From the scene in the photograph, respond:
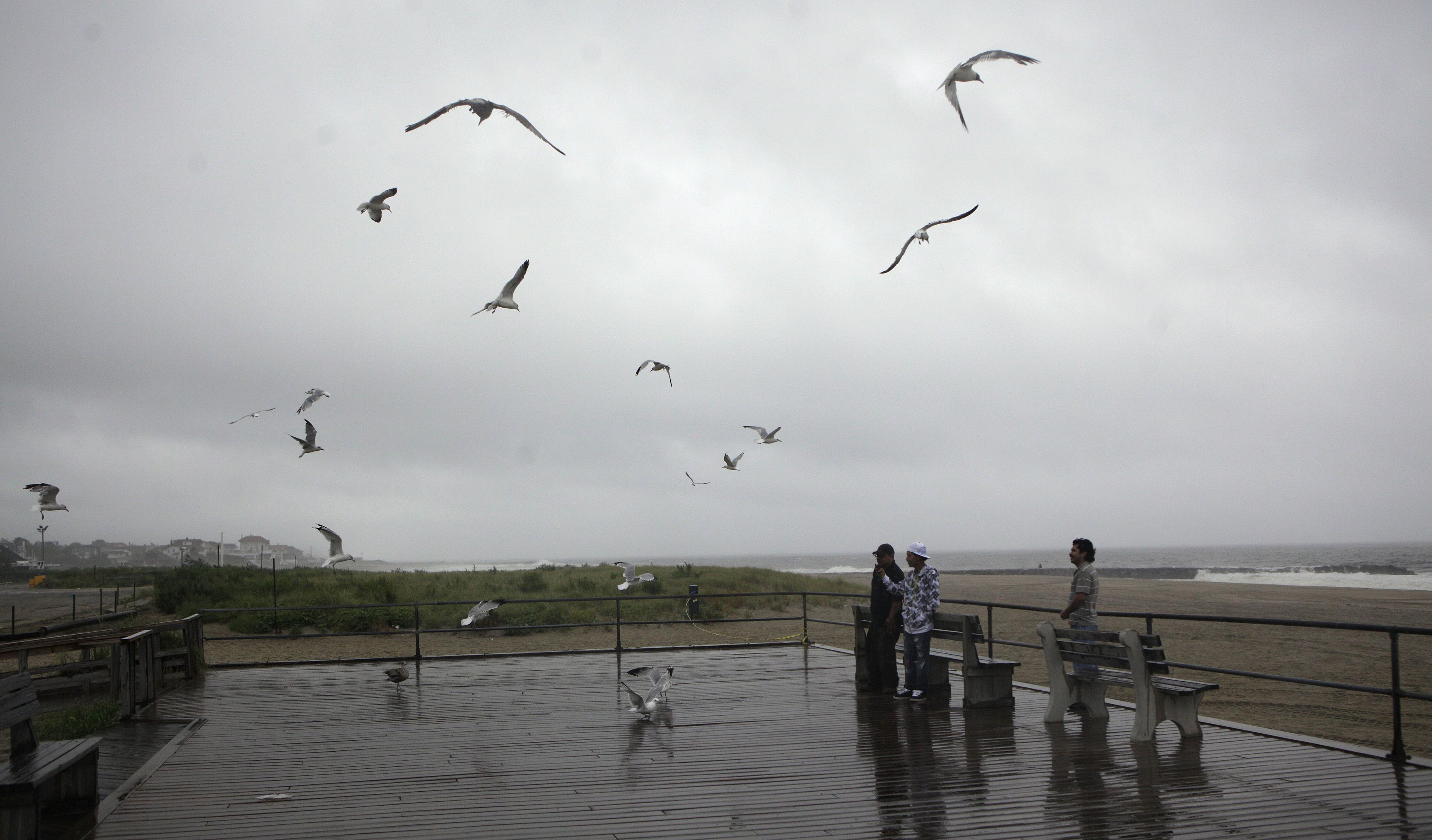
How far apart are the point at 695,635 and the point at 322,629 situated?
868 centimetres

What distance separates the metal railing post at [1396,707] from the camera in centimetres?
557

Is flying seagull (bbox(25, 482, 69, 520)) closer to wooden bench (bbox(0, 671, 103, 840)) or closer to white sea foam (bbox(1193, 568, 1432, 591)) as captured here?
wooden bench (bbox(0, 671, 103, 840))

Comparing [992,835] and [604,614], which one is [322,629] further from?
[992,835]

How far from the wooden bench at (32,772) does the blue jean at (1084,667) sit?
22.5 feet

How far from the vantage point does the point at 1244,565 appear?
8506 cm

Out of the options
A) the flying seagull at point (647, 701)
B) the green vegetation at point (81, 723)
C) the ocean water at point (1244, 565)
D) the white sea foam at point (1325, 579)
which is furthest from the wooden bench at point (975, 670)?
the white sea foam at point (1325, 579)

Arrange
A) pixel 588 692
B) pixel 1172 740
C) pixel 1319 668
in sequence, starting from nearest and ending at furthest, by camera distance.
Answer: pixel 1172 740, pixel 588 692, pixel 1319 668

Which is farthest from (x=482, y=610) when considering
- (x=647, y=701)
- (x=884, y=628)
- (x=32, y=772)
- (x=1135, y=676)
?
(x=1135, y=676)

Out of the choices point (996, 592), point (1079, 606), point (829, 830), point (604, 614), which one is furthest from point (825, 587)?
point (829, 830)

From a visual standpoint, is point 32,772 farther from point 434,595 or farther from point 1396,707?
point 434,595

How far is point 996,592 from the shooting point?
48719mm

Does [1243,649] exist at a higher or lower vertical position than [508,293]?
lower

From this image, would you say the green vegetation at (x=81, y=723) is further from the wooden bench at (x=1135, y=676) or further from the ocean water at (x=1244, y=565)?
the ocean water at (x=1244, y=565)

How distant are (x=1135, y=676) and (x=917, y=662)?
7.79ft
